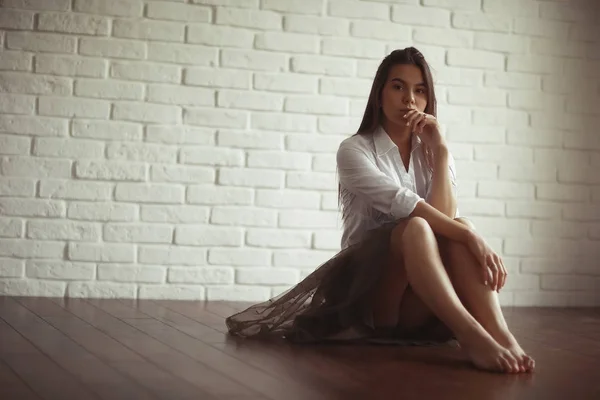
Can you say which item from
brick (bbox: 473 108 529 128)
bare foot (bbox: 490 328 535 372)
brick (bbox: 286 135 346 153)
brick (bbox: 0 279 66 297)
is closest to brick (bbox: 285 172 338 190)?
brick (bbox: 286 135 346 153)

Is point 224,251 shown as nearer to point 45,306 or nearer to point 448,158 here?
point 45,306

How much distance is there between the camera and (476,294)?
2568 mm

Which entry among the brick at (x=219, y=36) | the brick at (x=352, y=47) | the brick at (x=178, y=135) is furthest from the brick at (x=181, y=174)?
the brick at (x=352, y=47)

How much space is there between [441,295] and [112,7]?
7.33 ft

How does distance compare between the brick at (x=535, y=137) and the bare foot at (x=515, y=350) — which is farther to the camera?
the brick at (x=535, y=137)

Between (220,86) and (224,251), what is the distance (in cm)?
75

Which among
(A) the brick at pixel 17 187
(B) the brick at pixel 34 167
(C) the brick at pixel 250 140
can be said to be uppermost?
(C) the brick at pixel 250 140

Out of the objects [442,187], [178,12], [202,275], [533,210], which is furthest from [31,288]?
[533,210]

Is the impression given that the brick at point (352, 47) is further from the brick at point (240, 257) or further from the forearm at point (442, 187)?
the forearm at point (442, 187)

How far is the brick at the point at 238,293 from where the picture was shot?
410cm

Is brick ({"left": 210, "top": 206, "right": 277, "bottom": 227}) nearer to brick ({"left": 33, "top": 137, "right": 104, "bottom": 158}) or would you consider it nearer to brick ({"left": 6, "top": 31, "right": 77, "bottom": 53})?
brick ({"left": 33, "top": 137, "right": 104, "bottom": 158})

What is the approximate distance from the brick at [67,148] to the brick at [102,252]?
39 cm

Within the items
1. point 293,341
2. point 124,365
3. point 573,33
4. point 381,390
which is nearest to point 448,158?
point 293,341

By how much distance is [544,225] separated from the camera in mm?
4492
